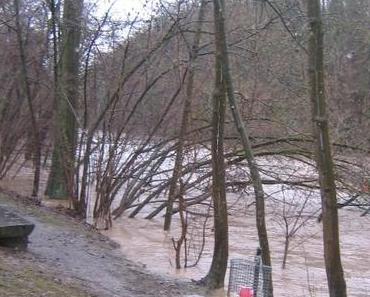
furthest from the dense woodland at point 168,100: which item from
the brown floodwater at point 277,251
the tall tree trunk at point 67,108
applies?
the brown floodwater at point 277,251

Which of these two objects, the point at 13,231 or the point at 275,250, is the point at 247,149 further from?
the point at 275,250

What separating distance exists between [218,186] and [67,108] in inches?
311

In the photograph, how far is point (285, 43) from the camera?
15.2 metres

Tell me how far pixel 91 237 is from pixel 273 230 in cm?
780

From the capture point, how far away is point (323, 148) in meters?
5.90

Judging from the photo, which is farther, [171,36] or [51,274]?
[171,36]

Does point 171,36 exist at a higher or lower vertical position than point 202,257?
higher

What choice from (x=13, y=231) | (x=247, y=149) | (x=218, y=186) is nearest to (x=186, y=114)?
(x=218, y=186)

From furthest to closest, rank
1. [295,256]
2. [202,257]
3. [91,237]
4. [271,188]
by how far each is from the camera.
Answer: [271,188], [295,256], [202,257], [91,237]

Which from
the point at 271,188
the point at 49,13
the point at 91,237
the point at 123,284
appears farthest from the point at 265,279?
the point at 271,188

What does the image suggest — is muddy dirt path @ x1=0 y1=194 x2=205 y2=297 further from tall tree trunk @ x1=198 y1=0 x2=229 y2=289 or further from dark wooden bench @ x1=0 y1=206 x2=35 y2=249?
tall tree trunk @ x1=198 y1=0 x2=229 y2=289

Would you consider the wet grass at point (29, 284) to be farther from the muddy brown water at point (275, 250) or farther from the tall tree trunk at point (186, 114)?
the tall tree trunk at point (186, 114)

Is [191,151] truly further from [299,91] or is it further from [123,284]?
[123,284]

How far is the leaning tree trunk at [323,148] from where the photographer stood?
19.1 feet
